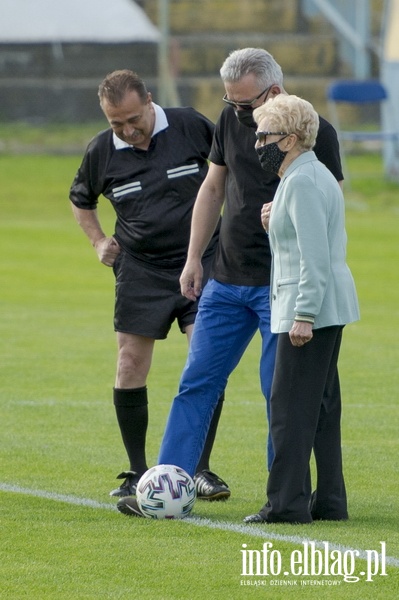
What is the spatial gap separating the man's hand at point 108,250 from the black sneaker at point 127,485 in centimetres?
113

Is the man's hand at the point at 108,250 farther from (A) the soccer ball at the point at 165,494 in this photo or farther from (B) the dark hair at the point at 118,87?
(A) the soccer ball at the point at 165,494

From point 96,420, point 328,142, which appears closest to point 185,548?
point 328,142

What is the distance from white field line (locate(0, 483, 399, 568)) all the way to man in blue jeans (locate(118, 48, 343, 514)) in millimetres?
298

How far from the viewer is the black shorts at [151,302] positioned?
283 inches

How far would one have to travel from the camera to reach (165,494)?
630 centimetres

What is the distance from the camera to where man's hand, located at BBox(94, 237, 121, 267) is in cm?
729

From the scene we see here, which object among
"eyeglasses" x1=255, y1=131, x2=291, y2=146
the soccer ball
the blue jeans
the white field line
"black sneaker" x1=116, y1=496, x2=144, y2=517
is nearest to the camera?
the white field line

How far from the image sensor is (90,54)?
37.8m

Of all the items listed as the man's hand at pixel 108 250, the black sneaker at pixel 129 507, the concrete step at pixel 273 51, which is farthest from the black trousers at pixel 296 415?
the concrete step at pixel 273 51

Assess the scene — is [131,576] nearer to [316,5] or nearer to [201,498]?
[201,498]

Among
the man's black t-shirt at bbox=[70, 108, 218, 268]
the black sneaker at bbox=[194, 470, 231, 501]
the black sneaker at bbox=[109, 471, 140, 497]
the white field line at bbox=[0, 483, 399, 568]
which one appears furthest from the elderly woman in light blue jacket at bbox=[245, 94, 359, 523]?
the man's black t-shirt at bbox=[70, 108, 218, 268]

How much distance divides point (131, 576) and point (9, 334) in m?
8.04

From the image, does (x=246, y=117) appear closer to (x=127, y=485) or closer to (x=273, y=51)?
(x=127, y=485)

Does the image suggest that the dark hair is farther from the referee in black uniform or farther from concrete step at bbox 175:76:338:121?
concrete step at bbox 175:76:338:121
